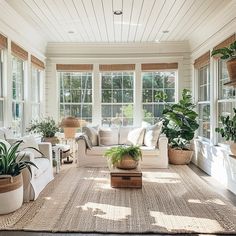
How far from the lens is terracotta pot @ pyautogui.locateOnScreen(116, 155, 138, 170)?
4.14 meters

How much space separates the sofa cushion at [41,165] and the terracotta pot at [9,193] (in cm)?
51

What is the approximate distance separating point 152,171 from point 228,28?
283 centimetres

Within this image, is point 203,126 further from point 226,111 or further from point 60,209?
point 60,209

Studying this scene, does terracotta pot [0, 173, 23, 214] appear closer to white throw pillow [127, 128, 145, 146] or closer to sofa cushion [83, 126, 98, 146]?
sofa cushion [83, 126, 98, 146]

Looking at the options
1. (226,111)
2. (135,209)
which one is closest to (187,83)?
(226,111)

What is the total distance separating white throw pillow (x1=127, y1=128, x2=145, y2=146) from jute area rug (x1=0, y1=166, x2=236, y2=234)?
4.62 ft

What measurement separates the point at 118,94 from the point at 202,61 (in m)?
2.23

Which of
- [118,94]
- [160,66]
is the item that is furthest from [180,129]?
[118,94]

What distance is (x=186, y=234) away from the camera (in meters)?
2.64

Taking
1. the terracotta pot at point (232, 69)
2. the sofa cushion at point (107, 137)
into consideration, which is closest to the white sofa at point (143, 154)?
the sofa cushion at point (107, 137)

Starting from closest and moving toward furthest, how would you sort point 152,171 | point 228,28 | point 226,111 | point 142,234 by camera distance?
point 142,234, point 228,28, point 226,111, point 152,171

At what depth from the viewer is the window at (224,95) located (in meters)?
4.46

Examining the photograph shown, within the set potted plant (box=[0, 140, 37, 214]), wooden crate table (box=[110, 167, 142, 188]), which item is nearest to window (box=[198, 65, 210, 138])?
wooden crate table (box=[110, 167, 142, 188])

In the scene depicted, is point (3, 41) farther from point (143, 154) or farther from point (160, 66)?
point (160, 66)
